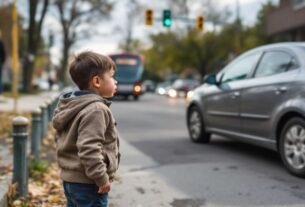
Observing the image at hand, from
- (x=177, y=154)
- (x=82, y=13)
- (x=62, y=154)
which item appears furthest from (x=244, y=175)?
(x=82, y=13)

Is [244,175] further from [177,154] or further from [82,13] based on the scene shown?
[82,13]

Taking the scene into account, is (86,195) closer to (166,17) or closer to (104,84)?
(104,84)

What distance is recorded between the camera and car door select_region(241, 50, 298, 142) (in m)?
6.34

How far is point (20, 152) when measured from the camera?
4887mm

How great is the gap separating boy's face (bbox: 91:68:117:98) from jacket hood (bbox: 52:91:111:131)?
0.16 ft

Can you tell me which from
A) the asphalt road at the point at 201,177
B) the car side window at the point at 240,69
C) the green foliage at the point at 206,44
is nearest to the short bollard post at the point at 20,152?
the asphalt road at the point at 201,177

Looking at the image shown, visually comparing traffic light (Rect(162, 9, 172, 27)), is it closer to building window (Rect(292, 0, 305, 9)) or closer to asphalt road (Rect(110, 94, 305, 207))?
building window (Rect(292, 0, 305, 9))

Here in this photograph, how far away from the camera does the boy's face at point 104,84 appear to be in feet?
10.1

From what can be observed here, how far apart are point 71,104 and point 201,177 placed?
3.42m

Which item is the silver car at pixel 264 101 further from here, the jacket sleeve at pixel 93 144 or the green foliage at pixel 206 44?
the green foliage at pixel 206 44

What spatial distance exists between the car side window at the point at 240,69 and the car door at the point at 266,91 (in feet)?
0.64

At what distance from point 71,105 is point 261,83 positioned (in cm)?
415

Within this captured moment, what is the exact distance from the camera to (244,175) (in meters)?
6.27

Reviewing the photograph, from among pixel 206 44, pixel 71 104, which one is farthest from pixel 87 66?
pixel 206 44
